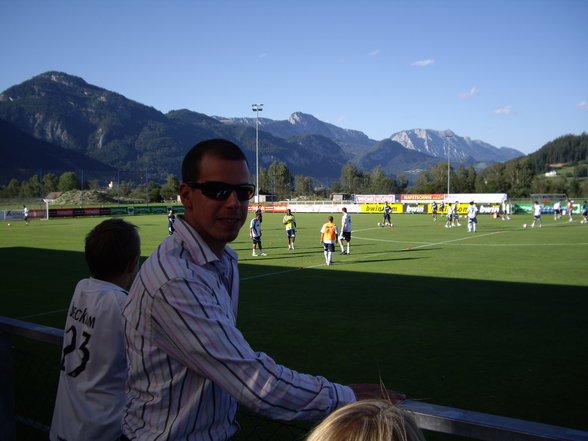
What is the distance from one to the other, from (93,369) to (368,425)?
1.89m

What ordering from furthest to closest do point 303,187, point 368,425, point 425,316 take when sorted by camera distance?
point 303,187, point 425,316, point 368,425

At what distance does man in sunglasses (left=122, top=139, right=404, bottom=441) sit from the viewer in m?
1.73

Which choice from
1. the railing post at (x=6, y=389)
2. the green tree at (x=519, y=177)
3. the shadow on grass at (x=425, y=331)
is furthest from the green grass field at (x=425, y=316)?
the green tree at (x=519, y=177)

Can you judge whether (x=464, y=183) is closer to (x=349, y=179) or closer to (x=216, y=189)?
(x=349, y=179)

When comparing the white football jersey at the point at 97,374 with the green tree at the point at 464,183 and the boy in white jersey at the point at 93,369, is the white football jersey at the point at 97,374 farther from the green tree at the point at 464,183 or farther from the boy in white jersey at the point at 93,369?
the green tree at the point at 464,183

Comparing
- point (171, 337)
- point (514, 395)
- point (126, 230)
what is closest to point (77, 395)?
point (126, 230)

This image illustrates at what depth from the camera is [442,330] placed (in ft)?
29.3

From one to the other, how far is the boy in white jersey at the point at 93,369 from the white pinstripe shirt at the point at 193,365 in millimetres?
599

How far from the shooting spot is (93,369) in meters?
2.63

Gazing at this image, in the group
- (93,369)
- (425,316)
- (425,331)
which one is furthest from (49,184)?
(93,369)

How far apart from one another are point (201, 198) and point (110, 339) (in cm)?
108

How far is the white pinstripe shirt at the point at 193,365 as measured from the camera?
1726 millimetres

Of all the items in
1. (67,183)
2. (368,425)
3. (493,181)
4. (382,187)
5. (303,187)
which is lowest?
(368,425)

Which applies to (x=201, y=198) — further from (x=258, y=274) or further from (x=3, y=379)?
(x=258, y=274)
